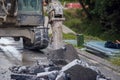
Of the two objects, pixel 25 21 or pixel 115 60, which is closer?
→ pixel 115 60

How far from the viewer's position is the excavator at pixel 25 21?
13.4 m

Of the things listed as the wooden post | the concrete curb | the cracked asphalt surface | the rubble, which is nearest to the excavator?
the cracked asphalt surface

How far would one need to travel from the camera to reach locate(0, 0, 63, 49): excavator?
13.4 meters

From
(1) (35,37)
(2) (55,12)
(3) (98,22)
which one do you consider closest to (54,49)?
(2) (55,12)

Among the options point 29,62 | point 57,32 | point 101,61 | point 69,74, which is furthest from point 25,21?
point 69,74

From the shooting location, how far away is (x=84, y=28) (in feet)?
106

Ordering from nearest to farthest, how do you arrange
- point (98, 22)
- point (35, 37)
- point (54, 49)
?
point (54, 49) → point (35, 37) → point (98, 22)

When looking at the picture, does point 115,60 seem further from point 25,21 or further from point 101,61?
point 25,21

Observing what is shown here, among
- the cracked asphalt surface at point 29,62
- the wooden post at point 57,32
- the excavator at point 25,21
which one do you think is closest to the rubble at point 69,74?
the wooden post at point 57,32

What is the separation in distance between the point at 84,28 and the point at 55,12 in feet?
70.7

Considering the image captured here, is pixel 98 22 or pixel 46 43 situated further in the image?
pixel 98 22

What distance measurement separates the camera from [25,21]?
14.7 m

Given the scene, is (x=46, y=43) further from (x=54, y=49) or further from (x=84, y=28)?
(x=84, y=28)

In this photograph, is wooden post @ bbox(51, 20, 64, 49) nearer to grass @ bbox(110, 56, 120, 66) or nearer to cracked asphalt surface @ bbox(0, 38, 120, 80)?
cracked asphalt surface @ bbox(0, 38, 120, 80)
